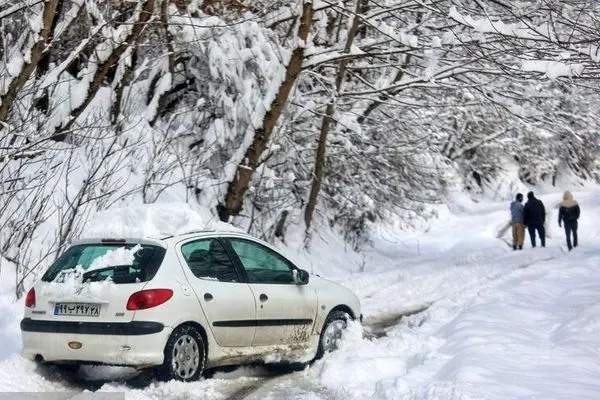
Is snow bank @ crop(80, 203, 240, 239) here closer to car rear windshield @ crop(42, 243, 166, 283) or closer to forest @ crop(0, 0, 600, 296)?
car rear windshield @ crop(42, 243, 166, 283)

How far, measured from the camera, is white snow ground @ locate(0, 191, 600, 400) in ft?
20.0

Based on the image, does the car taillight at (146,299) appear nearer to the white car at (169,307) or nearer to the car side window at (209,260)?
the white car at (169,307)

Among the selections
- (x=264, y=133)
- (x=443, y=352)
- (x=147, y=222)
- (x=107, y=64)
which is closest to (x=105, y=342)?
(x=147, y=222)

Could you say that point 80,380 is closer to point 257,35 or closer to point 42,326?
point 42,326

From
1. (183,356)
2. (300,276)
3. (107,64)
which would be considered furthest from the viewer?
(107,64)

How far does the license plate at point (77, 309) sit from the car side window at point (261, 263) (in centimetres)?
165

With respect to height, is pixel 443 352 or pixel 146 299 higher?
pixel 146 299

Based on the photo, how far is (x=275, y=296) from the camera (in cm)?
755

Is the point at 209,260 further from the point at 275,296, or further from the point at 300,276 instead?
the point at 300,276

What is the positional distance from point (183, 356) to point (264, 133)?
7.30m

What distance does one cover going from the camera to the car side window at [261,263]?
7.52m

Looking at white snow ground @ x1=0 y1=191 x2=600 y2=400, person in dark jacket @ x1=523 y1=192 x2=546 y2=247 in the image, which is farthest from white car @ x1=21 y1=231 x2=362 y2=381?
person in dark jacket @ x1=523 y1=192 x2=546 y2=247

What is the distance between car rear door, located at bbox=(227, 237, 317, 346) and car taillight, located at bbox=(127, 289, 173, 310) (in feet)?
3.96

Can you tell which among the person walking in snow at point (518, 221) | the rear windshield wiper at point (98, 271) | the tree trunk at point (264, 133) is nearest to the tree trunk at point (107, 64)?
the tree trunk at point (264, 133)
